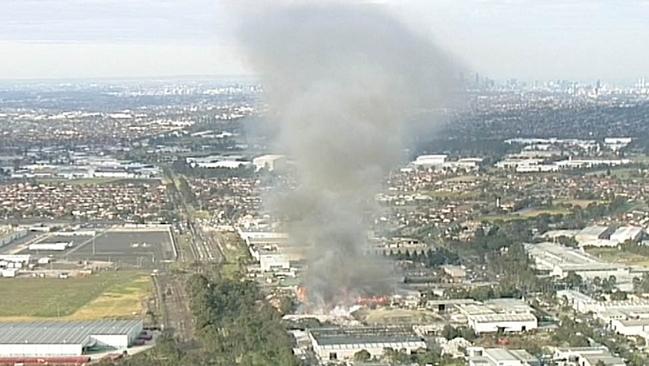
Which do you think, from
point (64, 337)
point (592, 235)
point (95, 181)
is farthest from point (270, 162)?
point (64, 337)

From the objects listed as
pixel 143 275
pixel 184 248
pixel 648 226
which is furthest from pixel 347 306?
pixel 648 226

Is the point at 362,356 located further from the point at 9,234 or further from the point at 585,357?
the point at 9,234

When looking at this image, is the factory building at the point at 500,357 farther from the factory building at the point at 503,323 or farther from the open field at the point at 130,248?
the open field at the point at 130,248

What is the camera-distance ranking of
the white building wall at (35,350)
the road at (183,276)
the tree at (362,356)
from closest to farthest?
the tree at (362,356) → the white building wall at (35,350) → the road at (183,276)

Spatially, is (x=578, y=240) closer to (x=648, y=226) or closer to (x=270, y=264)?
(x=648, y=226)

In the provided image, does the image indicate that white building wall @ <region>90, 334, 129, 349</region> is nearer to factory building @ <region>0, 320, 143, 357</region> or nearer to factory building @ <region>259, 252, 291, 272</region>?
factory building @ <region>0, 320, 143, 357</region>

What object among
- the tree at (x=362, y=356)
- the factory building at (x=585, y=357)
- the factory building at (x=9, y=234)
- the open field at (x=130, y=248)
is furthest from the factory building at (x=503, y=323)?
the factory building at (x=9, y=234)
